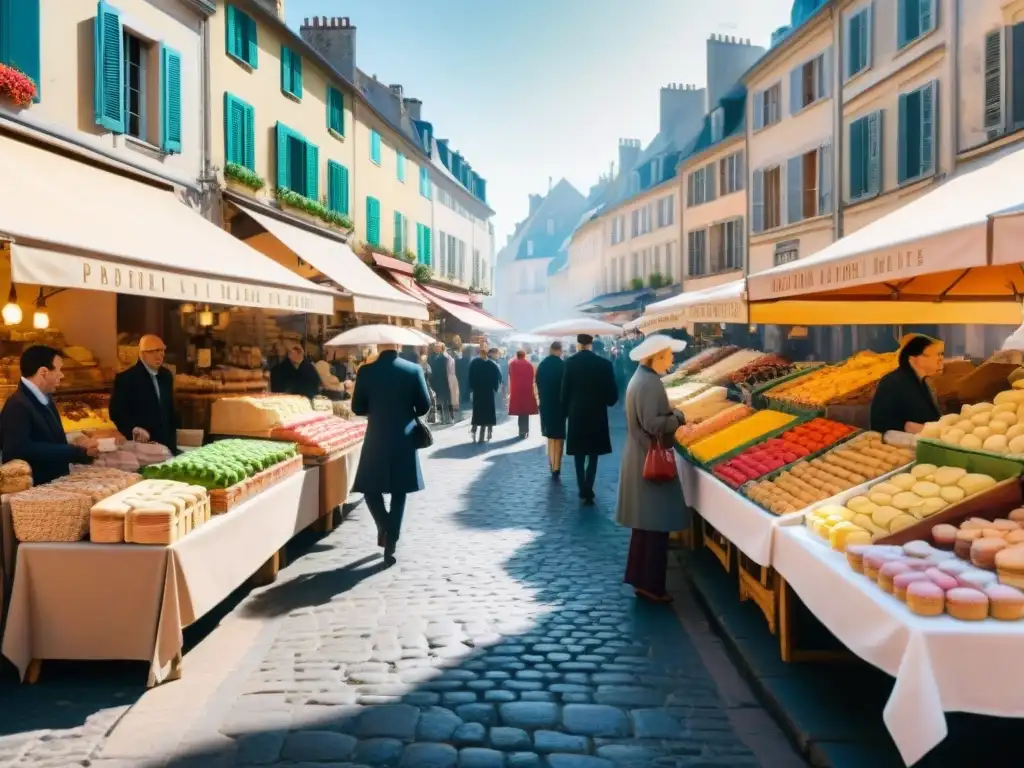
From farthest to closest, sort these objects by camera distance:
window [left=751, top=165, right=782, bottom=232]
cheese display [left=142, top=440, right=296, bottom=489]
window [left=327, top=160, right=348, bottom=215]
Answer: window [left=751, top=165, right=782, bottom=232] → window [left=327, top=160, right=348, bottom=215] → cheese display [left=142, top=440, right=296, bottom=489]

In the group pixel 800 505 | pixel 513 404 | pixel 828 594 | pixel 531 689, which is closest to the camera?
pixel 828 594

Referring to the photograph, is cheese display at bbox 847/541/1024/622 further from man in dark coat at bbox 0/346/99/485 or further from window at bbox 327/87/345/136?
window at bbox 327/87/345/136

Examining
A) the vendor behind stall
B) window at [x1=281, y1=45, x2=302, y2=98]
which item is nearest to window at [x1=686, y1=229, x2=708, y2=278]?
window at [x1=281, y1=45, x2=302, y2=98]

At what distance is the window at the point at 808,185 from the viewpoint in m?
22.2

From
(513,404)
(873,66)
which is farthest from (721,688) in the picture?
(873,66)

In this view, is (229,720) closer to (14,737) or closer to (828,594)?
(14,737)

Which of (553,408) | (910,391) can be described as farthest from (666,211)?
(910,391)

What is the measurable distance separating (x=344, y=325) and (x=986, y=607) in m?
18.3

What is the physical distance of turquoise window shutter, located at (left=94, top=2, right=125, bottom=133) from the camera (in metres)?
11.1

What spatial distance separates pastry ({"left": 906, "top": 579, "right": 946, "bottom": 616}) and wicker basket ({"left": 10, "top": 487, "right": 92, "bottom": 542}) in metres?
4.41

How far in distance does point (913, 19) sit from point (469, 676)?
56.5 ft

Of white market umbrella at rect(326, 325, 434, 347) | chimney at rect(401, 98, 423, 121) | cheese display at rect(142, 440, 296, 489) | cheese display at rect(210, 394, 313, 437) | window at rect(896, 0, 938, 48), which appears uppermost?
chimney at rect(401, 98, 423, 121)

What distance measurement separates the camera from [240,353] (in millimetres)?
13844

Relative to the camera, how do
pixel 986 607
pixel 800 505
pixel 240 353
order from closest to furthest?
pixel 986 607 < pixel 800 505 < pixel 240 353
